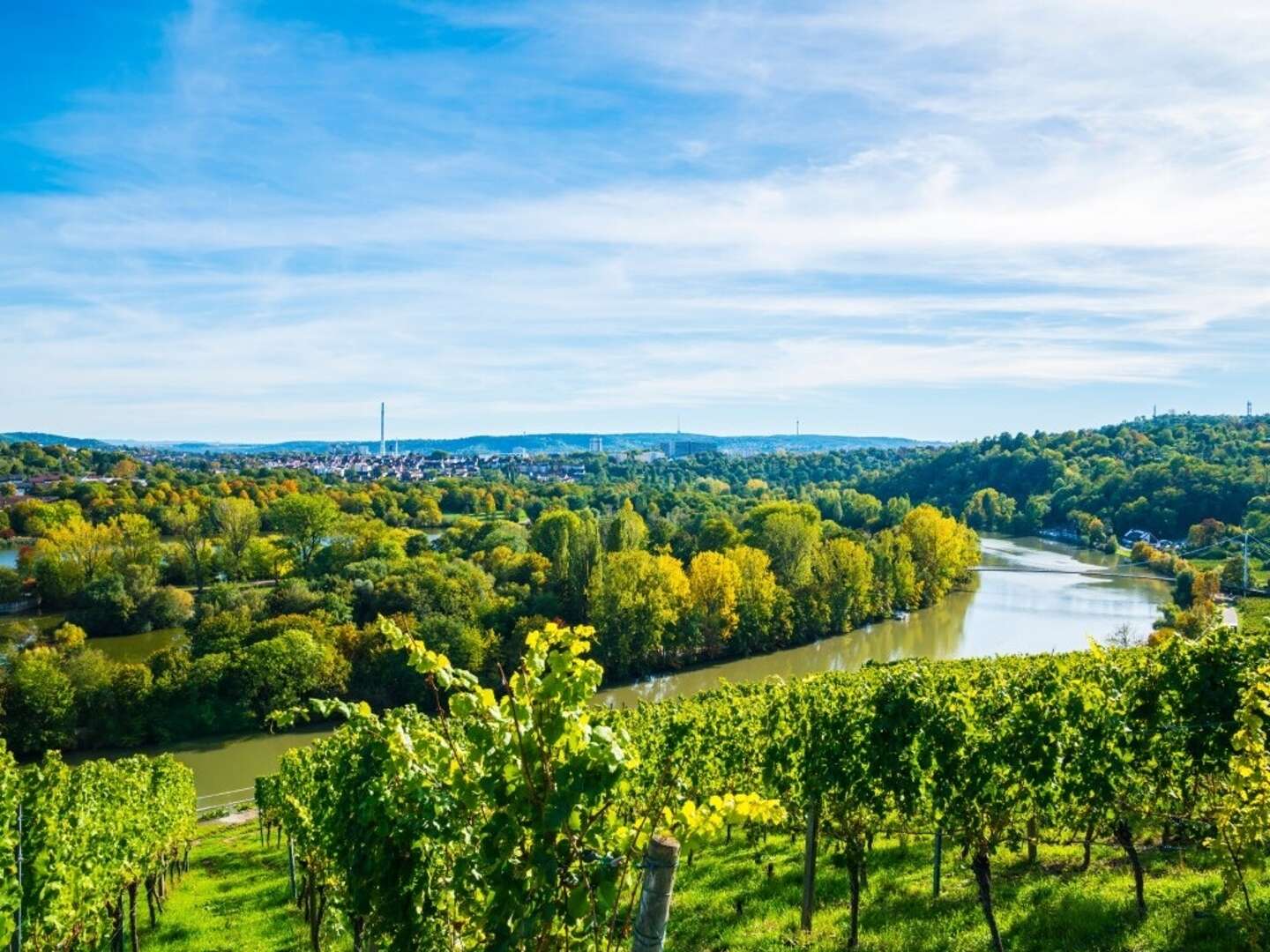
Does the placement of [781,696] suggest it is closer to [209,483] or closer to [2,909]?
[2,909]

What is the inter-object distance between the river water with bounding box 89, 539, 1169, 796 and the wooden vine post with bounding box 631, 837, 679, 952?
27545mm

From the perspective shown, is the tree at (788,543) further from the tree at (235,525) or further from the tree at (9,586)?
the tree at (9,586)

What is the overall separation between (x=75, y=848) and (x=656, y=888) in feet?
26.2

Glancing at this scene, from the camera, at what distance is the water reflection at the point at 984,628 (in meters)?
37.3

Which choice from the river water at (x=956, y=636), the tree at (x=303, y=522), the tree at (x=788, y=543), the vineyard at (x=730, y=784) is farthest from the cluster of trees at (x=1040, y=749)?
the tree at (x=303, y=522)

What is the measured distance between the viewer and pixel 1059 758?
8.22 metres

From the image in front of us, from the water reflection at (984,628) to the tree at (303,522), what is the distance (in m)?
28.9

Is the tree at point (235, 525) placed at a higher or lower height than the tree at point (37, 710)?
higher

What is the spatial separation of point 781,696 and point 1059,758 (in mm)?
6882

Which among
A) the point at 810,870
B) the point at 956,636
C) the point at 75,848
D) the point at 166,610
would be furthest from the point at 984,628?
the point at 75,848

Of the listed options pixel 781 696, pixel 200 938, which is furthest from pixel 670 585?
pixel 200 938

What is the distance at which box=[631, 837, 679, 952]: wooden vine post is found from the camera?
290 cm

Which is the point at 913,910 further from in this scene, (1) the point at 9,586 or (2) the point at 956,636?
(1) the point at 9,586

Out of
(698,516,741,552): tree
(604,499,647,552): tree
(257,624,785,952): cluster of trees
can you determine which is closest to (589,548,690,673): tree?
(604,499,647,552): tree
